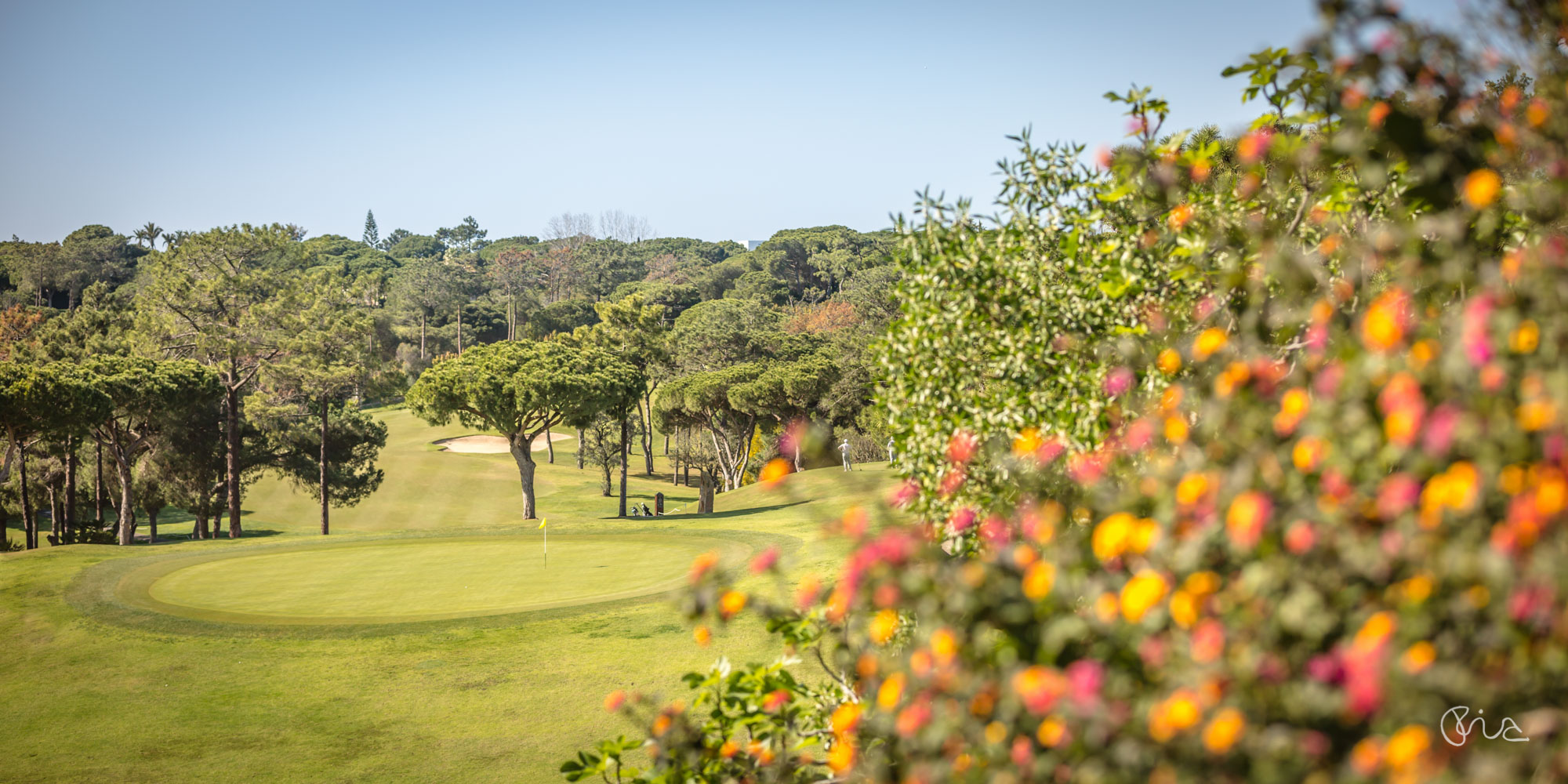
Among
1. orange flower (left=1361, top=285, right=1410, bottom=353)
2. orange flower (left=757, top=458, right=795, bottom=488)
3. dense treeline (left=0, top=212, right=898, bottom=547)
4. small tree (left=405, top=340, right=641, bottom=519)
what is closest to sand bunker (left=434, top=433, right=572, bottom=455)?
dense treeline (left=0, top=212, right=898, bottom=547)

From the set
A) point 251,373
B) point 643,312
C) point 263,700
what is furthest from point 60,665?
point 643,312

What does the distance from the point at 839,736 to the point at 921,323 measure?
241 cm

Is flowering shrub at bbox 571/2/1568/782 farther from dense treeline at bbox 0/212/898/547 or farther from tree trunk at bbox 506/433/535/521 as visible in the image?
tree trunk at bbox 506/433/535/521

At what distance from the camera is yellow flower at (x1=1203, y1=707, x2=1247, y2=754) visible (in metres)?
1.69

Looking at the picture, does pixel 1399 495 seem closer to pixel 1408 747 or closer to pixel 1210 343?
pixel 1408 747

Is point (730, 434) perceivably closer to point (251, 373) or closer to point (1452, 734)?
point (251, 373)

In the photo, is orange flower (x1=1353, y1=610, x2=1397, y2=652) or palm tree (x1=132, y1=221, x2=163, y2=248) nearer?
orange flower (x1=1353, y1=610, x2=1397, y2=652)

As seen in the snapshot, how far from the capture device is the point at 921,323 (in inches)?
212

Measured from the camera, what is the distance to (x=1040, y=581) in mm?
2084

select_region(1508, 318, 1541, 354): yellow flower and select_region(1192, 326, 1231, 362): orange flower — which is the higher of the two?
select_region(1192, 326, 1231, 362): orange flower

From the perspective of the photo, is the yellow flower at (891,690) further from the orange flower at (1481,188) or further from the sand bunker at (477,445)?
the sand bunker at (477,445)

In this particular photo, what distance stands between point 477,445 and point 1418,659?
5975 cm

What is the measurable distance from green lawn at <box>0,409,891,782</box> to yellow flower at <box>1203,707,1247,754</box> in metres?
1.39

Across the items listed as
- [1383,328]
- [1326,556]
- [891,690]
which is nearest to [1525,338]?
[1383,328]
